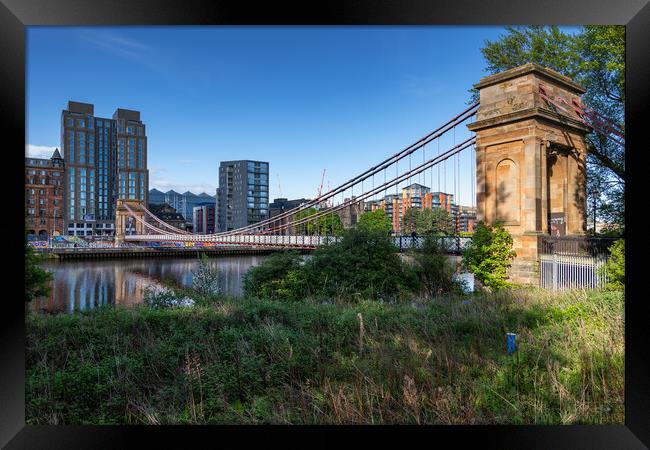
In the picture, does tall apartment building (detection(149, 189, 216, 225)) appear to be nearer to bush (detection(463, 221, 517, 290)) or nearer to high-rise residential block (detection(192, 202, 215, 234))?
high-rise residential block (detection(192, 202, 215, 234))

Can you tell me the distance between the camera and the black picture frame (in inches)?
80.7

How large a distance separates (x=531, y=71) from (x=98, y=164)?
68088 mm

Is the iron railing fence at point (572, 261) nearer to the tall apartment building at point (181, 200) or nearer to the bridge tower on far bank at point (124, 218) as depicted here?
the bridge tower on far bank at point (124, 218)

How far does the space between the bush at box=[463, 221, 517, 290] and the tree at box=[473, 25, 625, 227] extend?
2551 mm

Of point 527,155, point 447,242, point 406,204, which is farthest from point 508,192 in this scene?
point 406,204

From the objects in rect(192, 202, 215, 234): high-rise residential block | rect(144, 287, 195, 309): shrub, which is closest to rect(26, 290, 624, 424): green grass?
rect(144, 287, 195, 309): shrub

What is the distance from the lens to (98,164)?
5984cm

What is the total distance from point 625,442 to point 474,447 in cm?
91

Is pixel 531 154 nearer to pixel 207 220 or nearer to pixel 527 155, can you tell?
pixel 527 155

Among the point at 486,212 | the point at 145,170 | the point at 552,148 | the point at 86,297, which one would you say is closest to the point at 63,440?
the point at 486,212

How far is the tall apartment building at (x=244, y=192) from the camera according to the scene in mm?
45344
